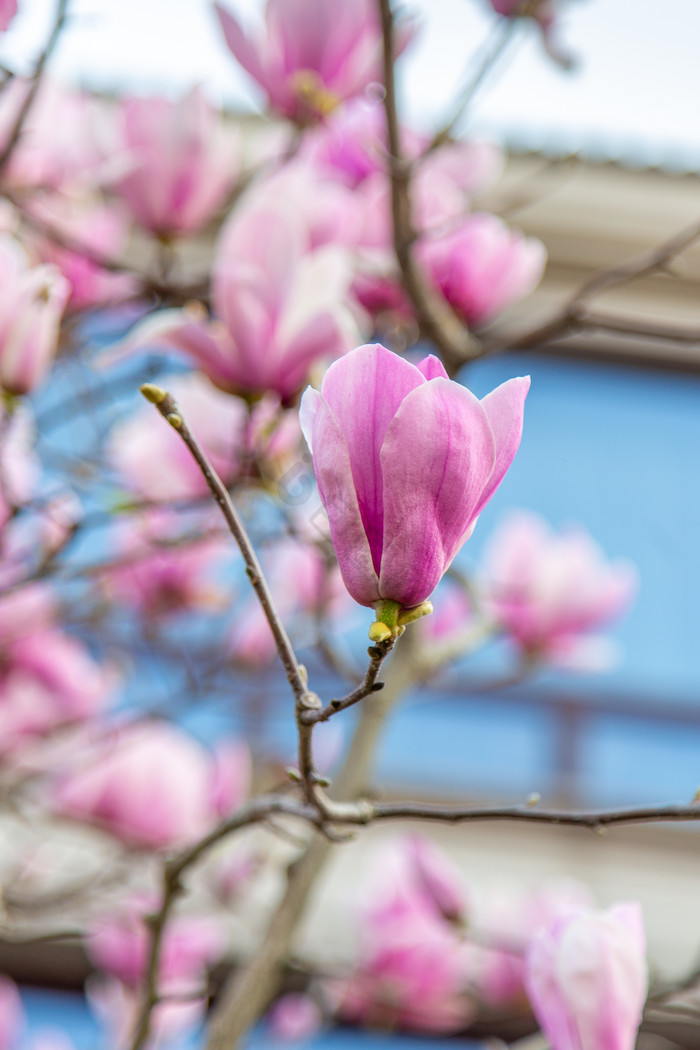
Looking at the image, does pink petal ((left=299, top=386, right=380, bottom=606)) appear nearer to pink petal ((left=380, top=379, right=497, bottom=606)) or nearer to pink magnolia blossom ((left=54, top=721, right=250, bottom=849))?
pink petal ((left=380, top=379, right=497, bottom=606))

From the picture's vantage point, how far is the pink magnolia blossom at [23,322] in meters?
0.61

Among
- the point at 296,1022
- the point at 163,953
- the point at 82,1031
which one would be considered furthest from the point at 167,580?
the point at 82,1031

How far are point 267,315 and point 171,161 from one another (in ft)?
0.73

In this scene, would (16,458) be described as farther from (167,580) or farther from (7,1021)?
(7,1021)

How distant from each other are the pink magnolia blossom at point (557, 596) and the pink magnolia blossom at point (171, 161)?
1.48 ft

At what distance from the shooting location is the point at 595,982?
1.31 ft

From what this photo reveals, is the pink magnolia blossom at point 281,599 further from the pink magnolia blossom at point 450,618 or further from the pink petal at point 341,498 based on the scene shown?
the pink petal at point 341,498

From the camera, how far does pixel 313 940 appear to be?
8.17ft

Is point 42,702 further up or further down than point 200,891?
further up

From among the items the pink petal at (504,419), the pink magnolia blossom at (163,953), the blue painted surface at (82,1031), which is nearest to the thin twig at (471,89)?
the pink petal at (504,419)

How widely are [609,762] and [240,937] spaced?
1312 millimetres

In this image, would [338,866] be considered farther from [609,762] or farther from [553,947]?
[553,947]

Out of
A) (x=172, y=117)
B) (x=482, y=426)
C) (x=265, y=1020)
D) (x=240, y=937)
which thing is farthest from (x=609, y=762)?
(x=482, y=426)

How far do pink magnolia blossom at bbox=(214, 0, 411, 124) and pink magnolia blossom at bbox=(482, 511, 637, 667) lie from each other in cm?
48
